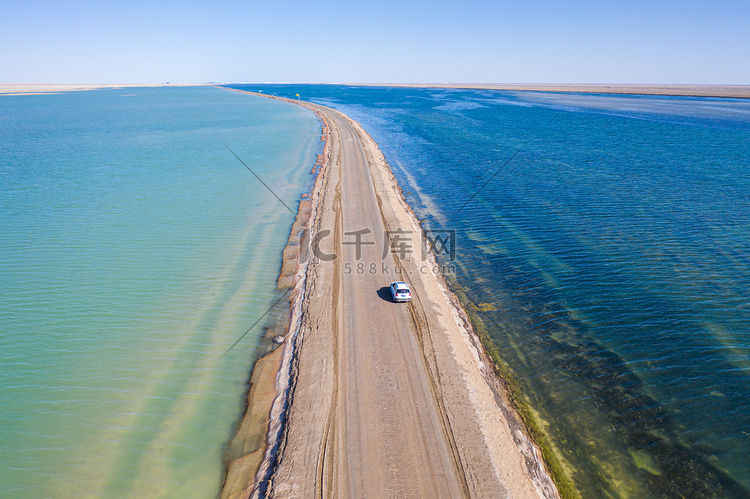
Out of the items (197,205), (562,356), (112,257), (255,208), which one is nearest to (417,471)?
(562,356)

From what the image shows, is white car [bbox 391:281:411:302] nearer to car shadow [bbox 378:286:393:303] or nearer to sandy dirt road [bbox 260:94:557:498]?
sandy dirt road [bbox 260:94:557:498]

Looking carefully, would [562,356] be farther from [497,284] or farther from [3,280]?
[3,280]

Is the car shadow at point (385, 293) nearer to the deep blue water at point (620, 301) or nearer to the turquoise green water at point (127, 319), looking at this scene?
the deep blue water at point (620, 301)

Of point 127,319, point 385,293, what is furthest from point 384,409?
point 127,319

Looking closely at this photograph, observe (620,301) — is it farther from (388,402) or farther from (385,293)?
(388,402)

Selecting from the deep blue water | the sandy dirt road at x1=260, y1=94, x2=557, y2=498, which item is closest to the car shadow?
the sandy dirt road at x1=260, y1=94, x2=557, y2=498

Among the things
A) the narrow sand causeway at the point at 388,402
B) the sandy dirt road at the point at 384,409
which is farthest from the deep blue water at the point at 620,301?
the sandy dirt road at the point at 384,409
